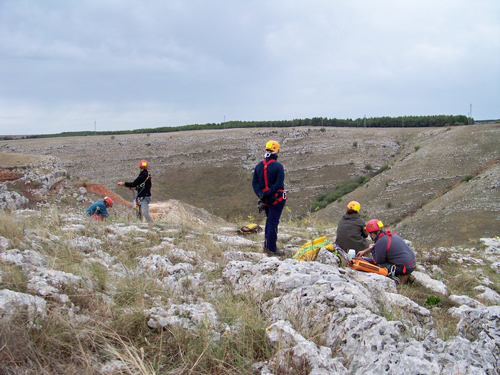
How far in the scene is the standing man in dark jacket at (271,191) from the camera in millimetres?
6020

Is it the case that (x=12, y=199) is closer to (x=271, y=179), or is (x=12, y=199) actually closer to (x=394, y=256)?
(x=271, y=179)

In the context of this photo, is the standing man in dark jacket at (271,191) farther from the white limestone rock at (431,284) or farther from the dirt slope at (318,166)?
the dirt slope at (318,166)

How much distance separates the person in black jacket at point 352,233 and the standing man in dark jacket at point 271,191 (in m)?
1.16

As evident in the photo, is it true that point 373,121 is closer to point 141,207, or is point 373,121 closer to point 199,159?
point 199,159

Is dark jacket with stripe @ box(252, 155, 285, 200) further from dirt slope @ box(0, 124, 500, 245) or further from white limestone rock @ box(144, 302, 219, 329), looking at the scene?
dirt slope @ box(0, 124, 500, 245)

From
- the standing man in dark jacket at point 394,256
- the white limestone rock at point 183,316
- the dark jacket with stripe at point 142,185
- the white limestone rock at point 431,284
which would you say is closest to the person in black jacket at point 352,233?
the standing man in dark jacket at point 394,256

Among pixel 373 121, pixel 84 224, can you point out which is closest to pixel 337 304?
pixel 84 224

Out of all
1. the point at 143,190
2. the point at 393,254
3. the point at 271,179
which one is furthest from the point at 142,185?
the point at 393,254

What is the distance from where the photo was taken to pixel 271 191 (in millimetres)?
5953

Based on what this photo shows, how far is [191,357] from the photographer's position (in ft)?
7.95

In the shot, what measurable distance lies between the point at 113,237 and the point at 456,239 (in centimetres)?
1953

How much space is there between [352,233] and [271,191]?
1.71 m

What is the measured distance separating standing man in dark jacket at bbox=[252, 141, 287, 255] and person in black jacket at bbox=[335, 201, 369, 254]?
45.8 inches

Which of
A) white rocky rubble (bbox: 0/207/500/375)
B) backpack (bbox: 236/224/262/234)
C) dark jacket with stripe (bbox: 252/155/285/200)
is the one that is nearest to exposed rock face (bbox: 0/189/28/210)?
backpack (bbox: 236/224/262/234)
